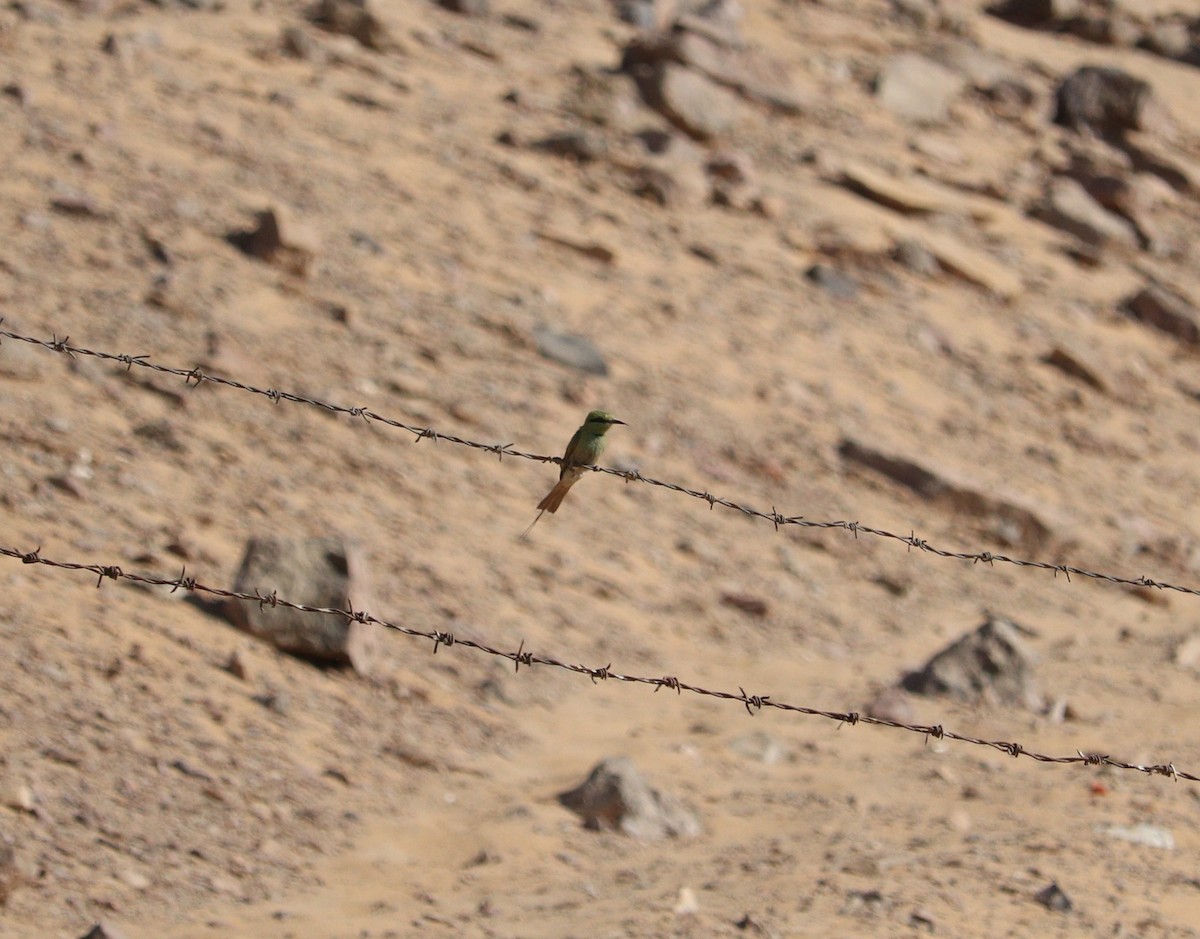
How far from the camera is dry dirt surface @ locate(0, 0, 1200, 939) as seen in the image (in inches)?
225

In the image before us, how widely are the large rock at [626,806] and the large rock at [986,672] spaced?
6.81ft

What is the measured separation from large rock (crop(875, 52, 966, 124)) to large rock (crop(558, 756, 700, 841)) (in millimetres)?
13196

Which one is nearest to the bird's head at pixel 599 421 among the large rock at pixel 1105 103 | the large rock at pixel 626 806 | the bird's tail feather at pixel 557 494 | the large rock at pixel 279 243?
the bird's tail feather at pixel 557 494

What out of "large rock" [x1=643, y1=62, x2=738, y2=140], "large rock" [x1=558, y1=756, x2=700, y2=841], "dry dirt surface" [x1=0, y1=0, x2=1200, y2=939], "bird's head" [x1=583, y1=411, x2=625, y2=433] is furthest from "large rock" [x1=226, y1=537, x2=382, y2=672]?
"large rock" [x1=643, y1=62, x2=738, y2=140]

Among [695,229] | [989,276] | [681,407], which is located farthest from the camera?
[989,276]

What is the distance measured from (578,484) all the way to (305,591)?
271 cm

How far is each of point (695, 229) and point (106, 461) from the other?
687 centimetres

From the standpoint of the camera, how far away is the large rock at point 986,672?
7.94 meters

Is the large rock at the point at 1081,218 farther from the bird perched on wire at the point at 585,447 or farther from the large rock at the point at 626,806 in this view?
the bird perched on wire at the point at 585,447

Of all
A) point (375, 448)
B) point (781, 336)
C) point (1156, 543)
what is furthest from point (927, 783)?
point (781, 336)

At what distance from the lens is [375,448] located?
8.89 metres

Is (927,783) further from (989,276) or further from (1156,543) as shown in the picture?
(989,276)

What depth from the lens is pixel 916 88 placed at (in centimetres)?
1866

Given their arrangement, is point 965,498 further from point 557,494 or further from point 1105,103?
point 1105,103
